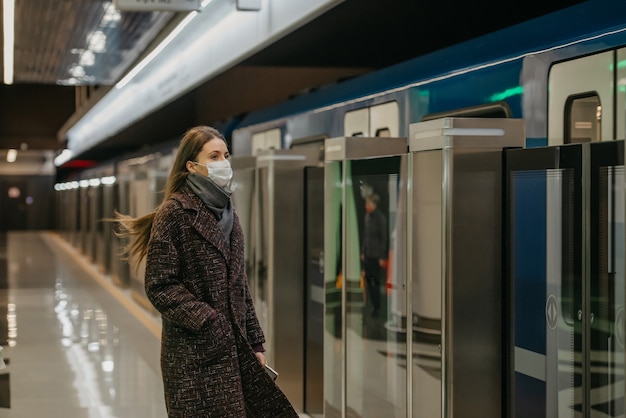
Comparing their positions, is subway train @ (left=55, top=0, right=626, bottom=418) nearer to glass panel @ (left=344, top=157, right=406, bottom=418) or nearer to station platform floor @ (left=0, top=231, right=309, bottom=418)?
glass panel @ (left=344, top=157, right=406, bottom=418)

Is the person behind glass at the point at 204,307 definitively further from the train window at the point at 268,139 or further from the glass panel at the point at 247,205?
the train window at the point at 268,139

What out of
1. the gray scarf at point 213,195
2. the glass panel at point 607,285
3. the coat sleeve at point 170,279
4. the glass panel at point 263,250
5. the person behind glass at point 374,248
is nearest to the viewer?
the glass panel at point 607,285

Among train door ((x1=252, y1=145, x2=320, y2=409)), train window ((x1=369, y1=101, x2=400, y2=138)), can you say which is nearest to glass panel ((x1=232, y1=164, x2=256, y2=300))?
train door ((x1=252, y1=145, x2=320, y2=409))

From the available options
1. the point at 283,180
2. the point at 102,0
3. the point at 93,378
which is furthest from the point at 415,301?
the point at 102,0

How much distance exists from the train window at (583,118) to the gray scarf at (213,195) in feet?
5.47

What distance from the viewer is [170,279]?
3.75m

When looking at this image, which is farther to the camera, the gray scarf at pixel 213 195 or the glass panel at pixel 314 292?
the glass panel at pixel 314 292

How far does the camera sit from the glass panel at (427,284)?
4.29 metres

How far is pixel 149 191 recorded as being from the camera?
46.4 ft

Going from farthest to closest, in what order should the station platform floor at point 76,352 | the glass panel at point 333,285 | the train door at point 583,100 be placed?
1. the station platform floor at point 76,352
2. the glass panel at point 333,285
3. the train door at point 583,100

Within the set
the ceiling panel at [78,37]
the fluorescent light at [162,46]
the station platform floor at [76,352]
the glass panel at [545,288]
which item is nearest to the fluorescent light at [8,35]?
the ceiling panel at [78,37]

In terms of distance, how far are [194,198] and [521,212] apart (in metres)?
1.32

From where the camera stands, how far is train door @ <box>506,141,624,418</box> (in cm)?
347

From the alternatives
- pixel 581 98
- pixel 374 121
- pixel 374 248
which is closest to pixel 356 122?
pixel 374 121
